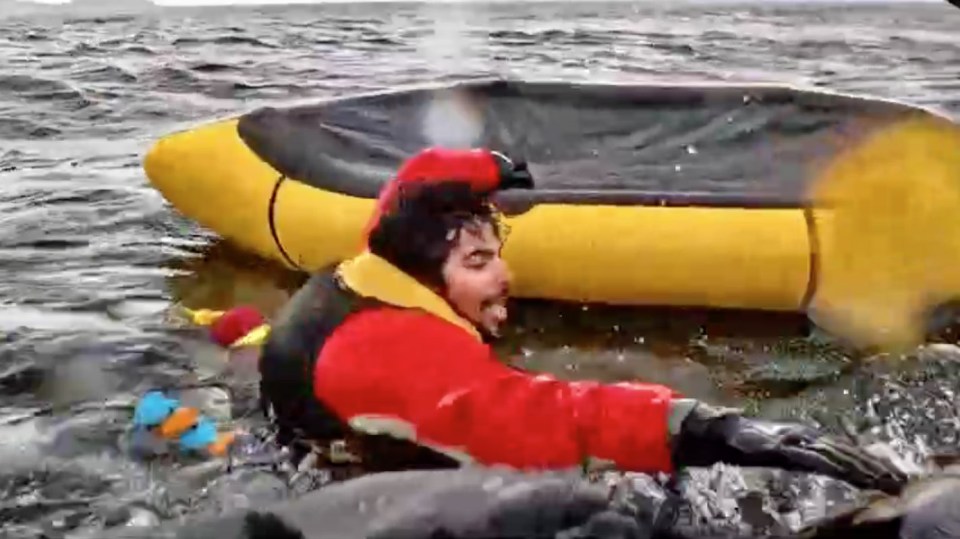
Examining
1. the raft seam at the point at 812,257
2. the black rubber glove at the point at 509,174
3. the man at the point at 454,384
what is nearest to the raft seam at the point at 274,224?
the raft seam at the point at 812,257

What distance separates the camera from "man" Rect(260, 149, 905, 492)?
10.2ft

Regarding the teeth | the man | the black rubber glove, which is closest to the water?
the man

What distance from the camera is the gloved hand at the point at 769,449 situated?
2967 mm

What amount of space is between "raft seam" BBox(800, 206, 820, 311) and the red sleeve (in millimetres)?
2174

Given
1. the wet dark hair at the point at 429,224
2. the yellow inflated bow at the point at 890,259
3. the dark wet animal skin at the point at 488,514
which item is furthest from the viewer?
the yellow inflated bow at the point at 890,259

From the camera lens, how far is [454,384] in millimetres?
3174

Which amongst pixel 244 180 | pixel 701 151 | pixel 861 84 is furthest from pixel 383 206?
pixel 861 84

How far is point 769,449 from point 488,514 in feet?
2.36

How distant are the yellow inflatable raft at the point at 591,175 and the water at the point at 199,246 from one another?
0.82ft

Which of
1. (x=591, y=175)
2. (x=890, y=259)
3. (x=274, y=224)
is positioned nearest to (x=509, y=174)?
(x=890, y=259)

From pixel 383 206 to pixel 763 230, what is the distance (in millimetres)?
2221

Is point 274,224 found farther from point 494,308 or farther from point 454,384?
point 454,384

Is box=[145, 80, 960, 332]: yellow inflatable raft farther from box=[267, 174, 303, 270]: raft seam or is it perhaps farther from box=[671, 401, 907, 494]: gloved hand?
box=[671, 401, 907, 494]: gloved hand

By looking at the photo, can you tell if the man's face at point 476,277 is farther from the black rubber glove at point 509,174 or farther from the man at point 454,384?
the black rubber glove at point 509,174
